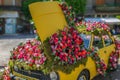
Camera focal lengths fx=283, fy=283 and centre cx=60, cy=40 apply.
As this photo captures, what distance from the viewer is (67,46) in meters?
7.75

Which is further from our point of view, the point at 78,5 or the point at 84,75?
the point at 78,5

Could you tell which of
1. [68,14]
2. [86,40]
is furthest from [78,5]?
[68,14]

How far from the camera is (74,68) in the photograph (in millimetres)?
7758

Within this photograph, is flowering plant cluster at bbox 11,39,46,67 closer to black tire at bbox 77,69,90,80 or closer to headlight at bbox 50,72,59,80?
headlight at bbox 50,72,59,80

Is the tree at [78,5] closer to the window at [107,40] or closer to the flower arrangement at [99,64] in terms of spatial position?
the window at [107,40]

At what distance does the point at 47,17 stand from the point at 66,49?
1.02m

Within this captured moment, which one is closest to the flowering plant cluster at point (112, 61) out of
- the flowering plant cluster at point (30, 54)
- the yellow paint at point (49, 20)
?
the yellow paint at point (49, 20)

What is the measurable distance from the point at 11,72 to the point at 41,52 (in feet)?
3.73

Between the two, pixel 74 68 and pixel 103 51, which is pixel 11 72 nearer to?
pixel 74 68

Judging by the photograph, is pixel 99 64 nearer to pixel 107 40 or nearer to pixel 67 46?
pixel 107 40

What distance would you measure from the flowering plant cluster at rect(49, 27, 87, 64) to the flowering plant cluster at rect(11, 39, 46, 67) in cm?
40

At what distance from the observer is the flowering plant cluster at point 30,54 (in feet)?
25.1

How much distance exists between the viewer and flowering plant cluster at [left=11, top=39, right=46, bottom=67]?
25.1ft

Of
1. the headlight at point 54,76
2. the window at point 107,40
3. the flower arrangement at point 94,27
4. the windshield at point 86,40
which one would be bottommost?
the headlight at point 54,76
